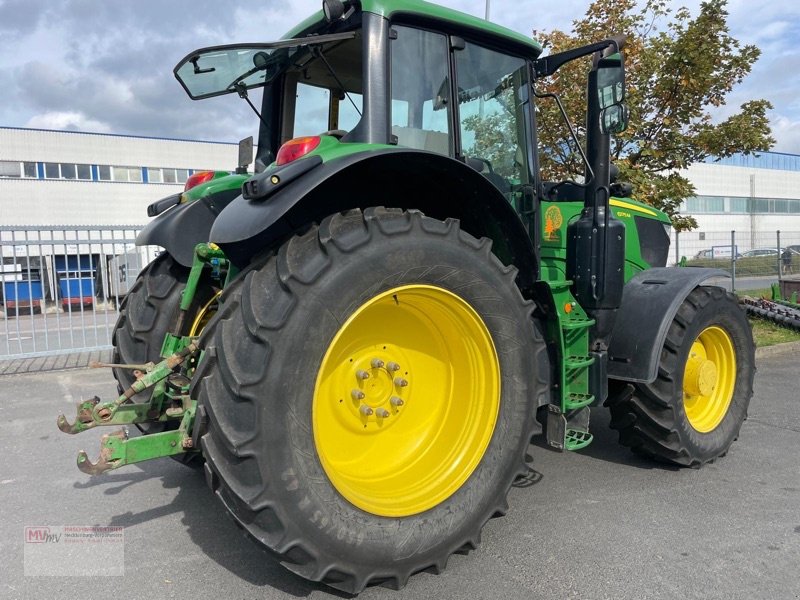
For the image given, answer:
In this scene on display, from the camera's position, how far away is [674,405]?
3486mm

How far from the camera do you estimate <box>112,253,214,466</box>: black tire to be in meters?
3.39

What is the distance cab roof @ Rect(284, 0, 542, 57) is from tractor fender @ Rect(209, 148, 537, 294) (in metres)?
0.74

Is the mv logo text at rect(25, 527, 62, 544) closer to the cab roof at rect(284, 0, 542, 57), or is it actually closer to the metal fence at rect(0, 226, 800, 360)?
the cab roof at rect(284, 0, 542, 57)

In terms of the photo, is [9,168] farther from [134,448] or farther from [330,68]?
[134,448]

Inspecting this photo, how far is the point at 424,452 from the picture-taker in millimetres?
2758

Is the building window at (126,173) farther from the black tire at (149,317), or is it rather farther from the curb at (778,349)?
the curb at (778,349)

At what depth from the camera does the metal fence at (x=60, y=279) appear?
809 centimetres

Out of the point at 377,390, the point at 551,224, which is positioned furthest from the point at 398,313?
the point at 551,224

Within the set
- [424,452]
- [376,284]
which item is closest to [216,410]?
[376,284]

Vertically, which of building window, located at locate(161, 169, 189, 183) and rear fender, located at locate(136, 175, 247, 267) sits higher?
building window, located at locate(161, 169, 189, 183)

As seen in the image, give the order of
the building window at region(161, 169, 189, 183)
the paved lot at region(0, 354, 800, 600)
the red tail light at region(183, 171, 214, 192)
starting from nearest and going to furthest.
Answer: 1. the paved lot at region(0, 354, 800, 600)
2. the red tail light at region(183, 171, 214, 192)
3. the building window at region(161, 169, 189, 183)

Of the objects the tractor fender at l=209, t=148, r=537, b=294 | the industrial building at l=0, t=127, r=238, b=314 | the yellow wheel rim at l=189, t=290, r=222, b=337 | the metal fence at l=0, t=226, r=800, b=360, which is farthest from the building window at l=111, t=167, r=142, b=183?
the tractor fender at l=209, t=148, r=537, b=294

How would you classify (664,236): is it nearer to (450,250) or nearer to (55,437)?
(450,250)

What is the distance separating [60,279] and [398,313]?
400 inches
